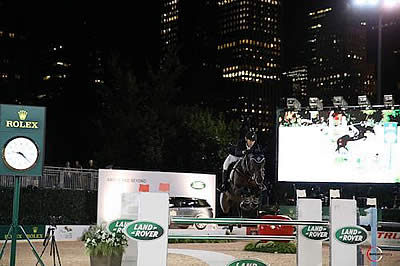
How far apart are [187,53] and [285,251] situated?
149 ft

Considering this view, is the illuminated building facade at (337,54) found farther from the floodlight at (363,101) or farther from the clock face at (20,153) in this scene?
the clock face at (20,153)

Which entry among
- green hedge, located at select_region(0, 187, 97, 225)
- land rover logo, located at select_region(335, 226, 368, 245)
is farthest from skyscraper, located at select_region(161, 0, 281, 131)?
land rover logo, located at select_region(335, 226, 368, 245)

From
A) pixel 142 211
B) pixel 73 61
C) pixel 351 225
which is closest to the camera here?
pixel 142 211

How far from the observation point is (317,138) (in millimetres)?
28406

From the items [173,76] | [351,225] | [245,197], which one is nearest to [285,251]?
[245,197]

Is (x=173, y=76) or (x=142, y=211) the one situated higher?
(x=173, y=76)

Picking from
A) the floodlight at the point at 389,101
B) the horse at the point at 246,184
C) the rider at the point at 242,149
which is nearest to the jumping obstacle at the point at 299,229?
the horse at the point at 246,184

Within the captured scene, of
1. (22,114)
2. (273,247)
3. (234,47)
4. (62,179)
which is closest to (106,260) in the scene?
(22,114)

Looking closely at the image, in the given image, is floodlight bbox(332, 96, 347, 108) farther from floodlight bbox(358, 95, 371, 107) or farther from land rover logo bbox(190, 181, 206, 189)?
land rover logo bbox(190, 181, 206, 189)

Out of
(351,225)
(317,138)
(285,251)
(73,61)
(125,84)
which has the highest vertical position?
(73,61)

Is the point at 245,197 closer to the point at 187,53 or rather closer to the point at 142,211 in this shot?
the point at 142,211

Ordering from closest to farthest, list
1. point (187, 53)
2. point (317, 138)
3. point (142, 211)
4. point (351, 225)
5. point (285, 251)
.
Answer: point (142, 211) < point (351, 225) < point (285, 251) < point (317, 138) < point (187, 53)

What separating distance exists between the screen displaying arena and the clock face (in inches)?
742

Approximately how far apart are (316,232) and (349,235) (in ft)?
1.40
